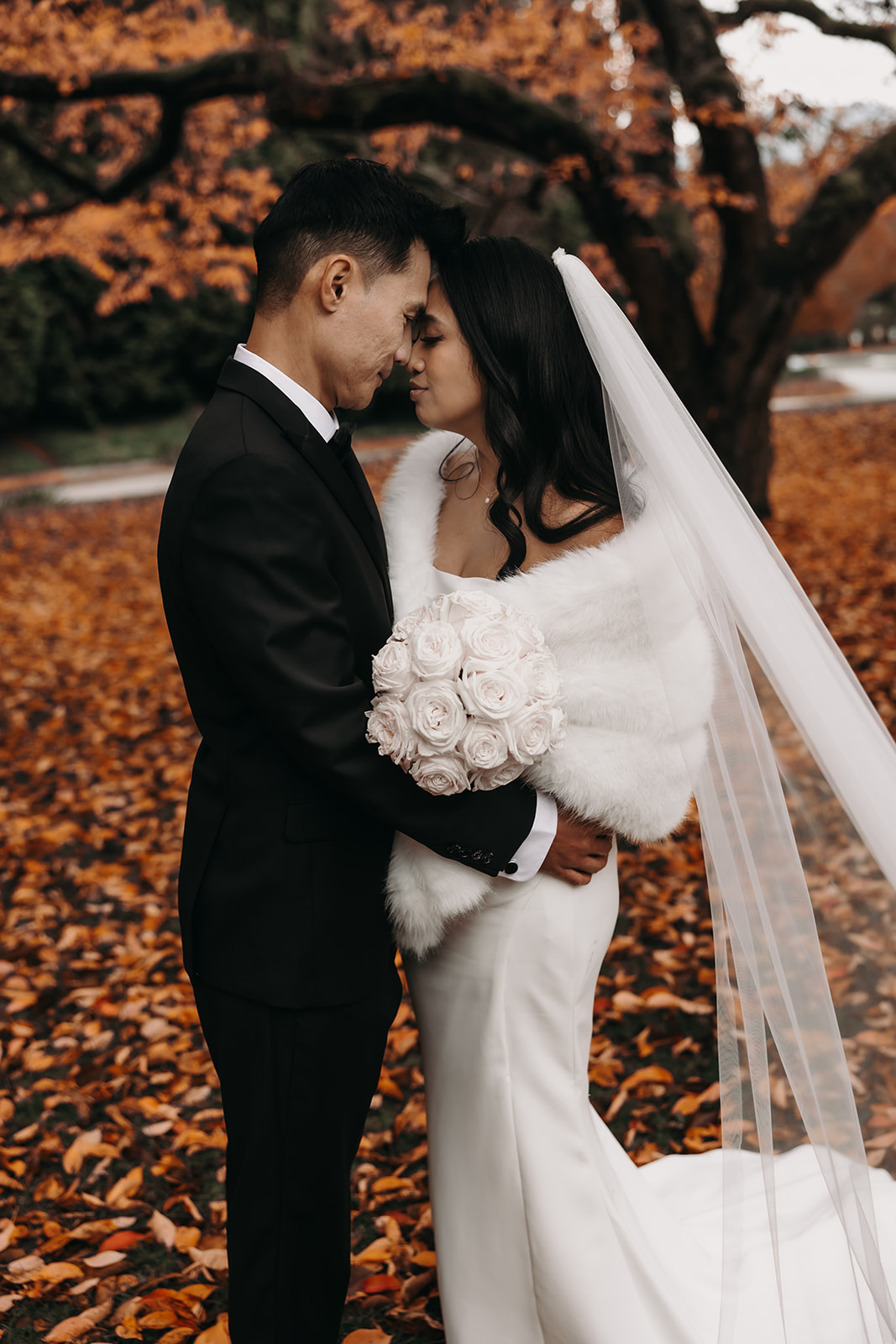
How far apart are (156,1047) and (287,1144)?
2165 millimetres

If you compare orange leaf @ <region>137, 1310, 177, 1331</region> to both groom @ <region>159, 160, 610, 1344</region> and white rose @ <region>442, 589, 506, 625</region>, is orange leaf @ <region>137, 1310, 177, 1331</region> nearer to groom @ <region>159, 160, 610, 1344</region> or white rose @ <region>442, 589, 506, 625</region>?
groom @ <region>159, 160, 610, 1344</region>

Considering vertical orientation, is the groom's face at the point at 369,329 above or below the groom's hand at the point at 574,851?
above

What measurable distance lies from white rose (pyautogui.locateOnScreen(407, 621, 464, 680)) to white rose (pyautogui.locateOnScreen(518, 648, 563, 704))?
129mm

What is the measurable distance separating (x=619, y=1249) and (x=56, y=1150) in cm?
212

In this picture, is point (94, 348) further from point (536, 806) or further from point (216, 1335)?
point (536, 806)

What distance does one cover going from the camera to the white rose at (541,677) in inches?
80.4

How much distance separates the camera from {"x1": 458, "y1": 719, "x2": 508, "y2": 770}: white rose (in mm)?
2006

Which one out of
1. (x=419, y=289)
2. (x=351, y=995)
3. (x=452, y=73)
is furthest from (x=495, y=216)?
(x=351, y=995)

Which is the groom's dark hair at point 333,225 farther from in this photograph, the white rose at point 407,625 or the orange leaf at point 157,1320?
the orange leaf at point 157,1320

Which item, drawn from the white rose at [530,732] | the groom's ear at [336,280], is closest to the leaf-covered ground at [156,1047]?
the white rose at [530,732]

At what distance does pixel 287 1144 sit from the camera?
7.42 feet

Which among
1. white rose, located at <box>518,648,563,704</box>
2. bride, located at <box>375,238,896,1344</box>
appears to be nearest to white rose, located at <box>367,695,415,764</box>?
white rose, located at <box>518,648,563,704</box>

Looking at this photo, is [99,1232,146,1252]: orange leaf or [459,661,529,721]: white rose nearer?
[459,661,529,721]: white rose

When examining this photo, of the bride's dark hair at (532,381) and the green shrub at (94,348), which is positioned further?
the green shrub at (94,348)
